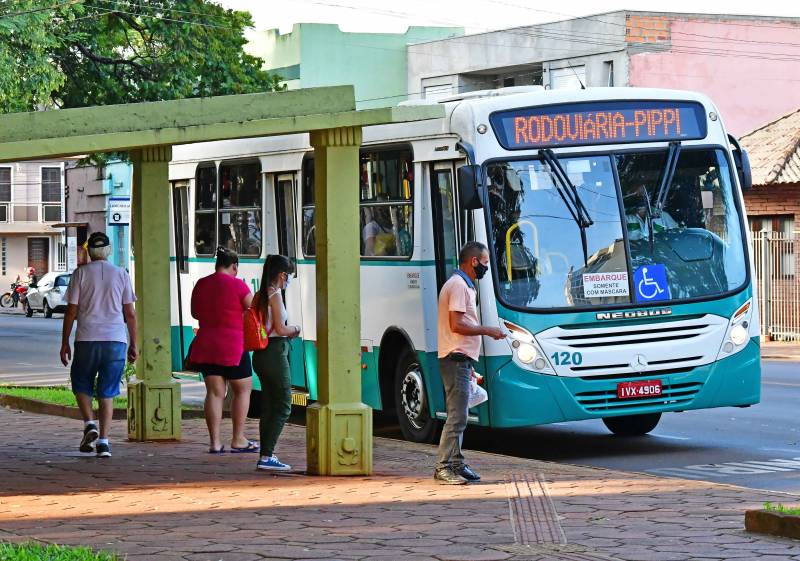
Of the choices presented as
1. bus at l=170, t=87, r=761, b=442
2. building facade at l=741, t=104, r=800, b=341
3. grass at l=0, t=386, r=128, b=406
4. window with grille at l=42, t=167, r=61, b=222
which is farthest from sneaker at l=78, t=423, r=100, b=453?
window with grille at l=42, t=167, r=61, b=222

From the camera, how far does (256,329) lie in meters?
12.8

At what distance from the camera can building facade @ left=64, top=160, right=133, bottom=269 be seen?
62312 millimetres

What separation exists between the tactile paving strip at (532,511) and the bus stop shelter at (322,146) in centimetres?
136

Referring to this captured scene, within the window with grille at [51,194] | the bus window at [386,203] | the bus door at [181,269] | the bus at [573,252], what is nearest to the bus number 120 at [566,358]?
the bus at [573,252]

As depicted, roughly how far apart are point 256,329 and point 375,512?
289cm

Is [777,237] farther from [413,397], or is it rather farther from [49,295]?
[49,295]

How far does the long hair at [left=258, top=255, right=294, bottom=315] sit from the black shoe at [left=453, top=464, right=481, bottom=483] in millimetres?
2138

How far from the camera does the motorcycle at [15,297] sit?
207 feet

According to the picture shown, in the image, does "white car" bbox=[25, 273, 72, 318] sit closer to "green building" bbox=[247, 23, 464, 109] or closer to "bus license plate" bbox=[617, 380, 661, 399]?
"green building" bbox=[247, 23, 464, 109]

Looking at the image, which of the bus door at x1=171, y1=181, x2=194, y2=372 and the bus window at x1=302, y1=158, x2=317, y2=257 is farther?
the bus door at x1=171, y1=181, x2=194, y2=372

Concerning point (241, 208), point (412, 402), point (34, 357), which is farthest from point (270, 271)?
point (34, 357)

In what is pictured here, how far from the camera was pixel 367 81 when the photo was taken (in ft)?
192

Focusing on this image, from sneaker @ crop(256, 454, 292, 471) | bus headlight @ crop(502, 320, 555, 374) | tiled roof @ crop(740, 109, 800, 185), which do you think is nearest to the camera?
sneaker @ crop(256, 454, 292, 471)

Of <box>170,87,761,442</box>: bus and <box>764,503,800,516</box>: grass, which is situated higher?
<box>170,87,761,442</box>: bus
